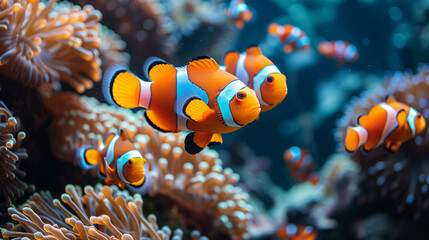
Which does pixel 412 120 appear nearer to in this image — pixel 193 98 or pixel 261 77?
pixel 261 77

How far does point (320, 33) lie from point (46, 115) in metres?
6.37

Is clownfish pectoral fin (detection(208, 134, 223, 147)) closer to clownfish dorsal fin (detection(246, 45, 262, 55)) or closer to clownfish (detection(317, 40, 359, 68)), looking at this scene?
clownfish dorsal fin (detection(246, 45, 262, 55))

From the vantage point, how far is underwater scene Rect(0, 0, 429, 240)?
3.85ft

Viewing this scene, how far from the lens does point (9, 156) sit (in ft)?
5.66

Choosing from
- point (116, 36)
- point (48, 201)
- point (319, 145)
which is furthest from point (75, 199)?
point (319, 145)

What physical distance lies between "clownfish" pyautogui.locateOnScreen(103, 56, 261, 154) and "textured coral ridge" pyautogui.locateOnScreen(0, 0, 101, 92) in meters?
1.03

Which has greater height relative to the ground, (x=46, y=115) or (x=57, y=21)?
(x=57, y=21)

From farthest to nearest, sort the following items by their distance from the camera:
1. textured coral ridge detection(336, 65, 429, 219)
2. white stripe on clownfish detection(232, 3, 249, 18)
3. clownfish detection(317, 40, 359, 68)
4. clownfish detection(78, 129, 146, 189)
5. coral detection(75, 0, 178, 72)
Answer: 1. clownfish detection(317, 40, 359, 68)
2. white stripe on clownfish detection(232, 3, 249, 18)
3. textured coral ridge detection(336, 65, 429, 219)
4. coral detection(75, 0, 178, 72)
5. clownfish detection(78, 129, 146, 189)

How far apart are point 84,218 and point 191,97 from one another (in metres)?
1.10

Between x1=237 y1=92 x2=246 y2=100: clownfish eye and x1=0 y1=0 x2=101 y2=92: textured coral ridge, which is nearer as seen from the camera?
x1=237 y1=92 x2=246 y2=100: clownfish eye

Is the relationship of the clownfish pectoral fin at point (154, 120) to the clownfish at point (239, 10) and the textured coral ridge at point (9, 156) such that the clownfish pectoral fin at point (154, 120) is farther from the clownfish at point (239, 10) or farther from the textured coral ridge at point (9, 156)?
the clownfish at point (239, 10)

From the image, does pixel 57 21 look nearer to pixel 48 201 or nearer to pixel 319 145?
pixel 48 201

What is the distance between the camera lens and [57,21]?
6.59ft

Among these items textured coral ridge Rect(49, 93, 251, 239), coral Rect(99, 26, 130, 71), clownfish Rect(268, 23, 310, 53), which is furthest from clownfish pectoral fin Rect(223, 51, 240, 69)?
clownfish Rect(268, 23, 310, 53)
